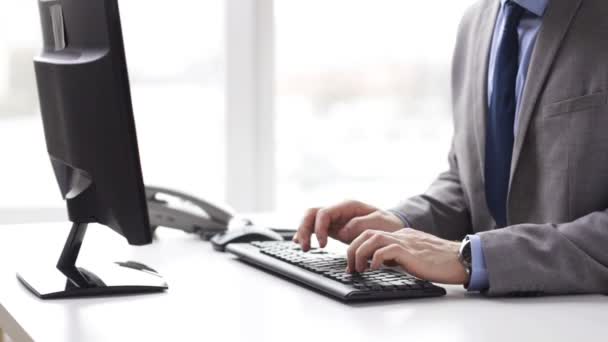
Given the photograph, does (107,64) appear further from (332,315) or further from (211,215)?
(211,215)

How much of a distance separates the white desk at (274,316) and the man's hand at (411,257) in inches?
1.5

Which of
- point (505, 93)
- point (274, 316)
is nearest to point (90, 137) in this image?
point (274, 316)

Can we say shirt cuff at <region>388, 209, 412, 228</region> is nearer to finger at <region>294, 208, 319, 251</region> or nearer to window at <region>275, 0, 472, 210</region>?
finger at <region>294, 208, 319, 251</region>

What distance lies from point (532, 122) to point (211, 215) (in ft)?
2.51

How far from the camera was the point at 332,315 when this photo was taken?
1.17 m

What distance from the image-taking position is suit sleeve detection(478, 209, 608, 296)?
130 centimetres

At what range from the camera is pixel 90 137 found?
50.5 inches

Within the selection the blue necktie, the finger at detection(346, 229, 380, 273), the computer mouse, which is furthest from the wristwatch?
the computer mouse

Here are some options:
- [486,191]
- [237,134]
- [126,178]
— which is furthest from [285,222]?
[237,134]

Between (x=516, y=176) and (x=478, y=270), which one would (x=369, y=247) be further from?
(x=516, y=176)

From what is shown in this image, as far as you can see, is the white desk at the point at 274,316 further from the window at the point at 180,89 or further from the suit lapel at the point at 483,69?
the window at the point at 180,89

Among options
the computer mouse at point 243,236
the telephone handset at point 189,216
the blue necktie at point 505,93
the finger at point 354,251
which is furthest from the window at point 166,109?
the finger at point 354,251

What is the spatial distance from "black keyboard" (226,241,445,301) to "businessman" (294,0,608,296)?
0.09ft

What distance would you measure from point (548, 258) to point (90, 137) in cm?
70
